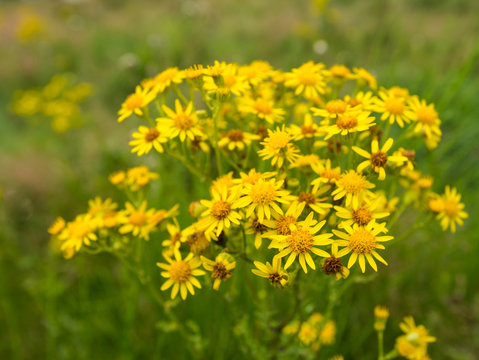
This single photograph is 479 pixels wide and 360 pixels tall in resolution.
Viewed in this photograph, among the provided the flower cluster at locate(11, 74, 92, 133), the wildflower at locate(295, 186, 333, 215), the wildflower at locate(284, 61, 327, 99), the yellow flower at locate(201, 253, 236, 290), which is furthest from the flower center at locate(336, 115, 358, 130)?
the flower cluster at locate(11, 74, 92, 133)

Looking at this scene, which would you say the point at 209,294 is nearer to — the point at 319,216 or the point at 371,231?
the point at 319,216

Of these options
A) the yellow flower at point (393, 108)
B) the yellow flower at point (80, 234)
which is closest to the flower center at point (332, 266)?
the yellow flower at point (393, 108)

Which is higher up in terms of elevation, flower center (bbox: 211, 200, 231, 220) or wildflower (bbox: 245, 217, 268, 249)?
flower center (bbox: 211, 200, 231, 220)

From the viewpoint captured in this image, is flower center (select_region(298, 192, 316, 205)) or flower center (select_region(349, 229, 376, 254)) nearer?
flower center (select_region(349, 229, 376, 254))

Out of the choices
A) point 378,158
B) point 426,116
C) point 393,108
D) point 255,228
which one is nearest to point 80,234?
point 255,228

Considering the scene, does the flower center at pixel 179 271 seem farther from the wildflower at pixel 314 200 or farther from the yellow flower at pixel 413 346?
the yellow flower at pixel 413 346

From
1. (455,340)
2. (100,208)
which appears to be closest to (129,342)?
(100,208)

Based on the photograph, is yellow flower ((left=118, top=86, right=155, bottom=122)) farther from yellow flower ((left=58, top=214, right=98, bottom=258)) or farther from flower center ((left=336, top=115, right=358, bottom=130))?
flower center ((left=336, top=115, right=358, bottom=130))
